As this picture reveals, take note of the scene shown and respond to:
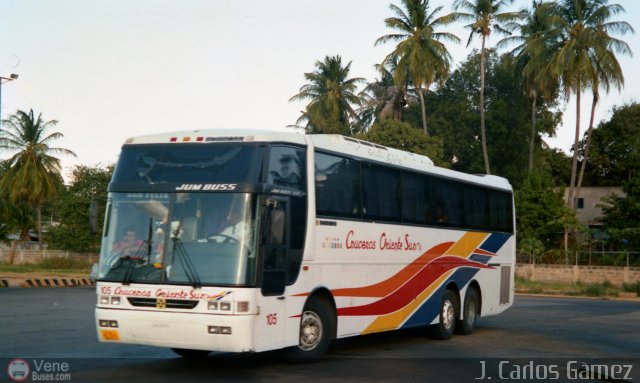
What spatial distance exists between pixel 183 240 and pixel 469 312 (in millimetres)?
8556

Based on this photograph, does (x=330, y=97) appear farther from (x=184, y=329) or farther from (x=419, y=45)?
(x=184, y=329)

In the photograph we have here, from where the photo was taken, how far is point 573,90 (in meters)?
51.1

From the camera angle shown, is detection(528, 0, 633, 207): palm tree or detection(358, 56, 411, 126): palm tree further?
detection(358, 56, 411, 126): palm tree

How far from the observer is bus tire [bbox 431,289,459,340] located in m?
16.7

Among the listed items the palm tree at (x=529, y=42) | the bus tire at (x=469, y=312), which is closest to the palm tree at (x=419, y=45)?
the palm tree at (x=529, y=42)

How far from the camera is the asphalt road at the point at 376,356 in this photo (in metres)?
11.4

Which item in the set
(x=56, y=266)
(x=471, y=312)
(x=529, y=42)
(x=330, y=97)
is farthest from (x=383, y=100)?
(x=471, y=312)

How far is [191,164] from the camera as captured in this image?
11.6 metres

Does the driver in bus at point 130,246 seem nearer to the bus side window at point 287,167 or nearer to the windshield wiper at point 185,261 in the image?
the windshield wiper at point 185,261

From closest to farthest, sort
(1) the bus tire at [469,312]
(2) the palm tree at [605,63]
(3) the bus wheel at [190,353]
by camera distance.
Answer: (3) the bus wheel at [190,353]
(1) the bus tire at [469,312]
(2) the palm tree at [605,63]

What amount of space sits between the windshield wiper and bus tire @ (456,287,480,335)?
26.3 ft

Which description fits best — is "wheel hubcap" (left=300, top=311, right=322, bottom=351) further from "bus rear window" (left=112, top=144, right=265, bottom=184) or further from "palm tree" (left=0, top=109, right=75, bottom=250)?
"palm tree" (left=0, top=109, right=75, bottom=250)

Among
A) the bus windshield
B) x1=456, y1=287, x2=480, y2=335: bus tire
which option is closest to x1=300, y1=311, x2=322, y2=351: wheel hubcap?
the bus windshield

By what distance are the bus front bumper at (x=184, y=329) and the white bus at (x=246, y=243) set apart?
14 millimetres
